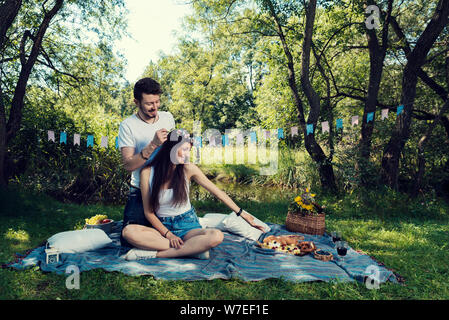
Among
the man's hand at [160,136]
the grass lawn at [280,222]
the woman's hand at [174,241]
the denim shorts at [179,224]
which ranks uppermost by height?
the man's hand at [160,136]

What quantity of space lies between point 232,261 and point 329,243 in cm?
148

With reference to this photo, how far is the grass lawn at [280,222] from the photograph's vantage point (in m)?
2.68

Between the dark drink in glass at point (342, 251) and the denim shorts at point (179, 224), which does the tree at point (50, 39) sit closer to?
the denim shorts at point (179, 224)

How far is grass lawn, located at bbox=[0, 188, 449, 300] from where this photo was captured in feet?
8.79

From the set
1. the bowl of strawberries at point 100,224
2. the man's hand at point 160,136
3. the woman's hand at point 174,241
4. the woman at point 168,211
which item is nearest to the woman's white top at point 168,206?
the woman at point 168,211

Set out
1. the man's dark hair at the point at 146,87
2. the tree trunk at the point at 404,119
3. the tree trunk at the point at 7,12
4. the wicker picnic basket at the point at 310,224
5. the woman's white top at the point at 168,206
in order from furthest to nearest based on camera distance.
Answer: the tree trunk at the point at 404,119
the tree trunk at the point at 7,12
the wicker picnic basket at the point at 310,224
the woman's white top at the point at 168,206
the man's dark hair at the point at 146,87

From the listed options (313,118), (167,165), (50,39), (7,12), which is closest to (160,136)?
(167,165)

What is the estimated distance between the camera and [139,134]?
3.30 meters

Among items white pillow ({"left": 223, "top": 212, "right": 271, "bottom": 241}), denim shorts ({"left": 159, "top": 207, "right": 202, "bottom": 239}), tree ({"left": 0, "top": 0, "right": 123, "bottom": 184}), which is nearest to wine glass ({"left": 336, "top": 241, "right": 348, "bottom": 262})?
white pillow ({"left": 223, "top": 212, "right": 271, "bottom": 241})

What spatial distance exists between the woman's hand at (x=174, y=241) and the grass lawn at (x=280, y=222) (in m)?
0.46

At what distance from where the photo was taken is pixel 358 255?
3.58 meters

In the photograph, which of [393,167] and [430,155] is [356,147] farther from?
[430,155]

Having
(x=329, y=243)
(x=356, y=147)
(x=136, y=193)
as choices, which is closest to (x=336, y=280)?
(x=329, y=243)
